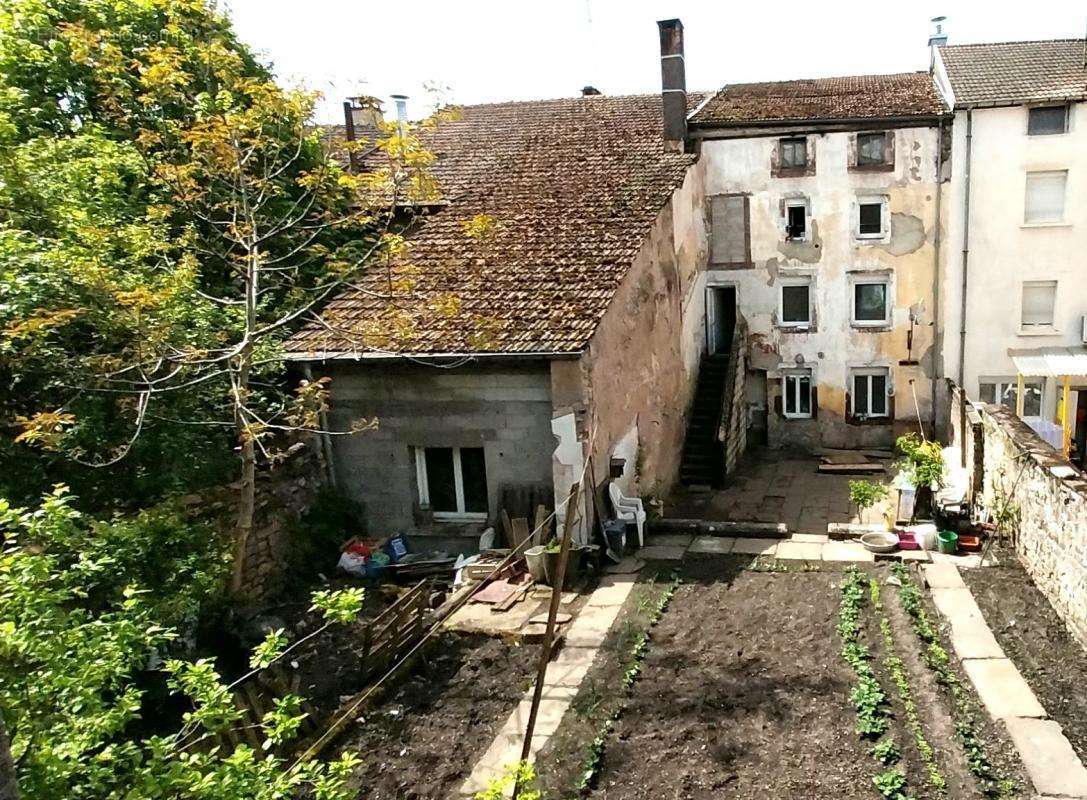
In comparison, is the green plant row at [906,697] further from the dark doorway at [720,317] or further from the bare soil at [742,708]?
the dark doorway at [720,317]

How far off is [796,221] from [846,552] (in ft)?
41.6

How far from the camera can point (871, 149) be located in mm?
21375

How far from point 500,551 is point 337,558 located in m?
2.79

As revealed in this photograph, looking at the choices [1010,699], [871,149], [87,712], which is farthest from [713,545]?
[871,149]

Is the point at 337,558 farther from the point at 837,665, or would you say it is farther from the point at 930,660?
the point at 930,660

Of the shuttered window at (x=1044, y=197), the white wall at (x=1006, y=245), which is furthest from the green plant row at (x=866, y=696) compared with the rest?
the shuttered window at (x=1044, y=197)

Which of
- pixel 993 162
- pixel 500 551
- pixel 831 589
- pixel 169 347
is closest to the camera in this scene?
pixel 169 347

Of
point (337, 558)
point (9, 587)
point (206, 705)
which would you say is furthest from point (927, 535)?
point (9, 587)

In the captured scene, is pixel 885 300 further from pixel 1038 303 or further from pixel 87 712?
pixel 87 712

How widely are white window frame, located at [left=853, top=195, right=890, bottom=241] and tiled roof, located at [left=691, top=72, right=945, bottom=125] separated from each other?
2187mm

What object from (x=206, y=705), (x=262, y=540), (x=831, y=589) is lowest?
(x=831, y=589)

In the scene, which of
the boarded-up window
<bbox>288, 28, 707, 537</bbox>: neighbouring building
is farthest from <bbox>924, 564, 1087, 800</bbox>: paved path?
the boarded-up window

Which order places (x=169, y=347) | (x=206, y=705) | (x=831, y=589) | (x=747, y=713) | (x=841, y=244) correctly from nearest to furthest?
(x=206, y=705)
(x=747, y=713)
(x=169, y=347)
(x=831, y=589)
(x=841, y=244)

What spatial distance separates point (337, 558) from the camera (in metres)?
13.0
